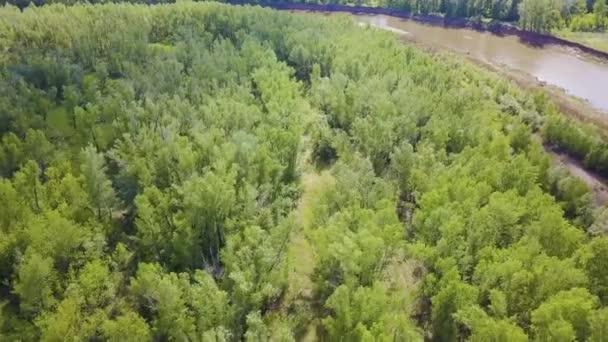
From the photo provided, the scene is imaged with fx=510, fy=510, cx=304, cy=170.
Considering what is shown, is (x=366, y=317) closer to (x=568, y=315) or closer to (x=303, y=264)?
(x=568, y=315)

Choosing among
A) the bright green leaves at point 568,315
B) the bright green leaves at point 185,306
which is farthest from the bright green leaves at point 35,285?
the bright green leaves at point 568,315

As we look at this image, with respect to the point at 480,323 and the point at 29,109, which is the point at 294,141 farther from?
the point at 29,109

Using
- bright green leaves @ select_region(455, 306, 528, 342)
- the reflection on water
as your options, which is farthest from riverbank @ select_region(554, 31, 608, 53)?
bright green leaves @ select_region(455, 306, 528, 342)

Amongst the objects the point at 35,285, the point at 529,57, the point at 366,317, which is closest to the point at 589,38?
the point at 529,57

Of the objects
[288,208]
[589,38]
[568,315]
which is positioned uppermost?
[589,38]

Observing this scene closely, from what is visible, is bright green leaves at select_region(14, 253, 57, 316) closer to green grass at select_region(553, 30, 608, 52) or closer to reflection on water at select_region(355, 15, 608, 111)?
reflection on water at select_region(355, 15, 608, 111)
